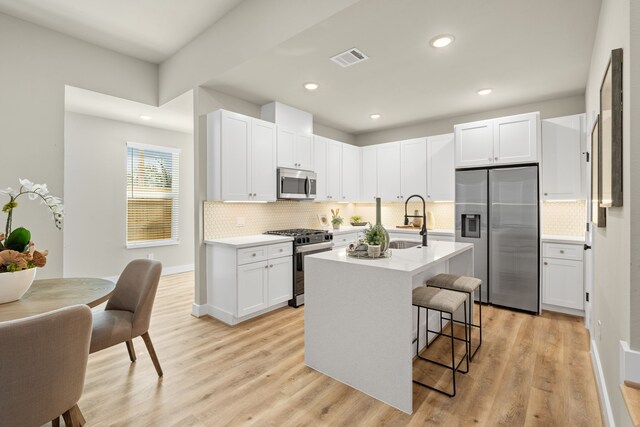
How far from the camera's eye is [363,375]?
2.18 meters

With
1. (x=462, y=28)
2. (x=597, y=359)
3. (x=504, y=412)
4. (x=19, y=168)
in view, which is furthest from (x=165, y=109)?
(x=597, y=359)

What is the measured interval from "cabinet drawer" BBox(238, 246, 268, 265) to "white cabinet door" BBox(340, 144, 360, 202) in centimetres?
220

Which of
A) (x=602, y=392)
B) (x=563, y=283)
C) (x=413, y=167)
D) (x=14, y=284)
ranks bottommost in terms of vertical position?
(x=602, y=392)

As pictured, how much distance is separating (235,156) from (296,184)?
1.04 meters

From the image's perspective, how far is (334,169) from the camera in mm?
5262

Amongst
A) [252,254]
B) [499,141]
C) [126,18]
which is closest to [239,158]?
[252,254]

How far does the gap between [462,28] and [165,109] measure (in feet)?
12.9

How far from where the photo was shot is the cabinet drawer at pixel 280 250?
12.3ft

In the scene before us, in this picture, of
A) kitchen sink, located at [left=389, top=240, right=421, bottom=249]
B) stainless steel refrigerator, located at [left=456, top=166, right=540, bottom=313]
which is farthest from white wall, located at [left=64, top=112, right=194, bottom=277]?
stainless steel refrigerator, located at [left=456, top=166, right=540, bottom=313]

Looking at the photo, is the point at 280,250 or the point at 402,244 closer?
the point at 402,244

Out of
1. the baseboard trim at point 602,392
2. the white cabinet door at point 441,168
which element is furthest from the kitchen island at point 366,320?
the white cabinet door at point 441,168

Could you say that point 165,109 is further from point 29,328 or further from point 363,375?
point 363,375

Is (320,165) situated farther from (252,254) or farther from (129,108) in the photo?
(129,108)

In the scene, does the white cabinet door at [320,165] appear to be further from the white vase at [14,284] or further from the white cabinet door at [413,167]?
the white vase at [14,284]
